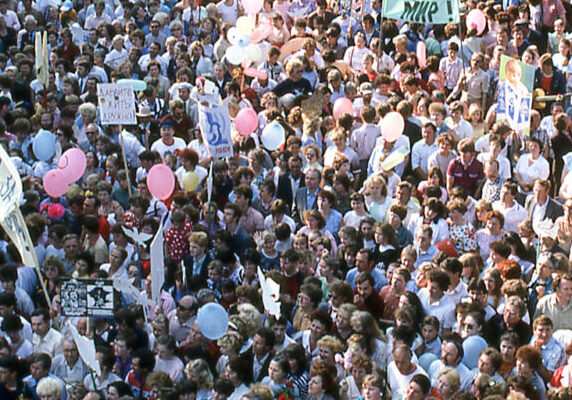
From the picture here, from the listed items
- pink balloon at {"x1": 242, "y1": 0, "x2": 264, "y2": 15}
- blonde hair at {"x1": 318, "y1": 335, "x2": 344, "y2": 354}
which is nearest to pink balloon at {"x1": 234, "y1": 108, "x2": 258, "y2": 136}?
pink balloon at {"x1": 242, "y1": 0, "x2": 264, "y2": 15}

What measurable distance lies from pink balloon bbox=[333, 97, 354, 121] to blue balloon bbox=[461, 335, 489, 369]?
5.46 m

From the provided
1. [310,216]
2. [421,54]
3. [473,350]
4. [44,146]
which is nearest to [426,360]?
[473,350]

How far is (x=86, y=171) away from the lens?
1388 cm

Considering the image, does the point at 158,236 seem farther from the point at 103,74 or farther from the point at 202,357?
the point at 103,74

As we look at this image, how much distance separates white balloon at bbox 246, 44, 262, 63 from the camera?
16.3m

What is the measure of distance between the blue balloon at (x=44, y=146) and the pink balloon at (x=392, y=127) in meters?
3.69

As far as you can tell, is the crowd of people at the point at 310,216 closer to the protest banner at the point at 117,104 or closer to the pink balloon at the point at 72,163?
the pink balloon at the point at 72,163

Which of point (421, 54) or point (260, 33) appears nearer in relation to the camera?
point (421, 54)

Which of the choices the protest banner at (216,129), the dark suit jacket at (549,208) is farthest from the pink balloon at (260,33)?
the dark suit jacket at (549,208)

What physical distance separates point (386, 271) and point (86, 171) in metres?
4.24

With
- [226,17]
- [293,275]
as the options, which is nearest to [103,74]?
[226,17]

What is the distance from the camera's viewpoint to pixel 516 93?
1305 cm

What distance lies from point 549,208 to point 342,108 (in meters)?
3.48

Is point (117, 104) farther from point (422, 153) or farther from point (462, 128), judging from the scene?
point (462, 128)
